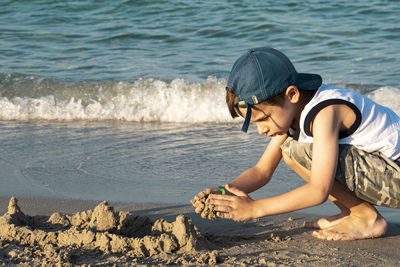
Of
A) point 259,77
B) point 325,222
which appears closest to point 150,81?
point 325,222

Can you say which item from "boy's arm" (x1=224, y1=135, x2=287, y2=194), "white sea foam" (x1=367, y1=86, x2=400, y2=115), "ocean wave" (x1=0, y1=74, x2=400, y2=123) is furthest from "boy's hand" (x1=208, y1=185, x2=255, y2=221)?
"white sea foam" (x1=367, y1=86, x2=400, y2=115)

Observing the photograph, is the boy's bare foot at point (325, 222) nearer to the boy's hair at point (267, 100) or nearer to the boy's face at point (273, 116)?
the boy's face at point (273, 116)

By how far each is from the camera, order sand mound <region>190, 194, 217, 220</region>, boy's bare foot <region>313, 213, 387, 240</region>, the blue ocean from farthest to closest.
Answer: the blue ocean → boy's bare foot <region>313, 213, 387, 240</region> → sand mound <region>190, 194, 217, 220</region>

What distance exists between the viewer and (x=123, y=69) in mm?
7406

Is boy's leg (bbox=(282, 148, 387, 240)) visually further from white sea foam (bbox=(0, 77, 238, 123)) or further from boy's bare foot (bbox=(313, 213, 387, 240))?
white sea foam (bbox=(0, 77, 238, 123))

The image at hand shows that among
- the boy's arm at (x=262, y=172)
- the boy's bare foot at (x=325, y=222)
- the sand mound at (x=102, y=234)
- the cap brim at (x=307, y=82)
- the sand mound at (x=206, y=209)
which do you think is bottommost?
the boy's bare foot at (x=325, y=222)

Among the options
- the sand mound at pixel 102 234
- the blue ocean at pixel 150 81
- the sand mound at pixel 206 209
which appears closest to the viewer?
the sand mound at pixel 102 234

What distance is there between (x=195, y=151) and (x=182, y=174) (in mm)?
603

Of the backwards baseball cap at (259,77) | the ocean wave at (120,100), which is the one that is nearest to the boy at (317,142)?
A: the backwards baseball cap at (259,77)

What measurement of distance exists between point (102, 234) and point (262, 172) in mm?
898

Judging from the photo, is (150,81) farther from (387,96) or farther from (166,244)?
(166,244)

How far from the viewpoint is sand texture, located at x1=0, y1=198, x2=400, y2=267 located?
237cm

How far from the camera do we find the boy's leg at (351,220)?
273 cm

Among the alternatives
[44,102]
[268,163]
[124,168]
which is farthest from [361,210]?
[44,102]
